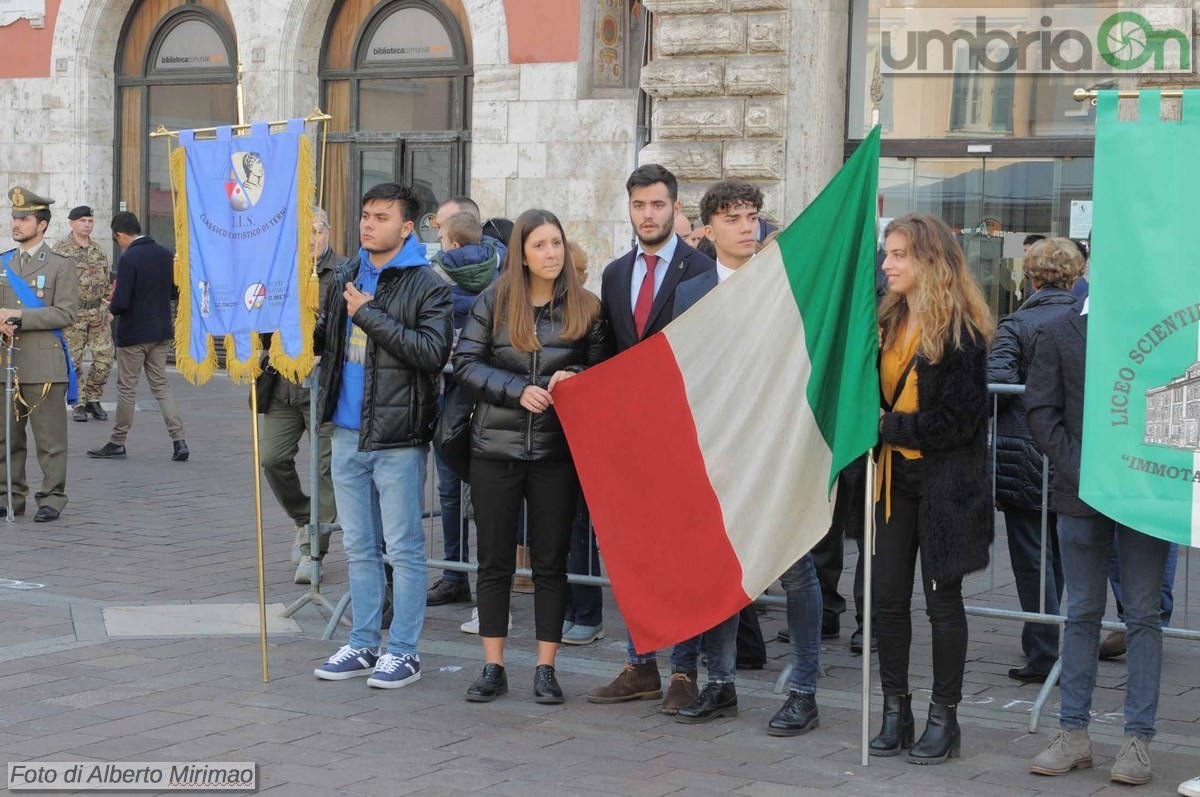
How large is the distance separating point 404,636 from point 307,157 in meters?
2.05

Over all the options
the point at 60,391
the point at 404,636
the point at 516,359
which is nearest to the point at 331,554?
the point at 60,391

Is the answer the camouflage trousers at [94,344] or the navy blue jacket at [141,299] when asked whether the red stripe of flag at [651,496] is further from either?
the camouflage trousers at [94,344]

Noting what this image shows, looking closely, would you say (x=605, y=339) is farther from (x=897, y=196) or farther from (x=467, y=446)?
(x=897, y=196)

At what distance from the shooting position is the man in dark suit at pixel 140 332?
13.2 meters

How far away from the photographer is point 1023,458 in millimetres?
6996

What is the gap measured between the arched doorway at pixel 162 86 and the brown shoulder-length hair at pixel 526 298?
14.4m

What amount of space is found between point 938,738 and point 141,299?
31.8 ft

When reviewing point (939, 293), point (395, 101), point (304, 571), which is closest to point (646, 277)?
point (939, 293)

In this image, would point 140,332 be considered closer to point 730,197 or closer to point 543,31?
point 543,31

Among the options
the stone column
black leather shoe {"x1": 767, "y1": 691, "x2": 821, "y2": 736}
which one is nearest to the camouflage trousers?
the stone column

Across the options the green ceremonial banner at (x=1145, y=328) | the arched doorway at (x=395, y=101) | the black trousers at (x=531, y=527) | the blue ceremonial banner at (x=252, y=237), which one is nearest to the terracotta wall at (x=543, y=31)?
the arched doorway at (x=395, y=101)

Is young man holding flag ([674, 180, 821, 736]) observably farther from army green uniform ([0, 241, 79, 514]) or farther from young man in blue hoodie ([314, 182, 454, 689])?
army green uniform ([0, 241, 79, 514])

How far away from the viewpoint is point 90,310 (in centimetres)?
1505

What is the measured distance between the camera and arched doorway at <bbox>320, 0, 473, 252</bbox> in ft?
58.6
